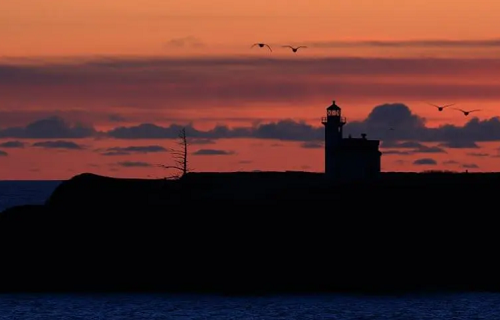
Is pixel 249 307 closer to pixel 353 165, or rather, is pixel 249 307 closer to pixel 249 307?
pixel 249 307

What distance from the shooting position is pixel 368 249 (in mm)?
92938

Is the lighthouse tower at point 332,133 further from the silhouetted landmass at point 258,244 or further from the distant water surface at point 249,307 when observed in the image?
the distant water surface at point 249,307

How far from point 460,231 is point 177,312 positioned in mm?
26473

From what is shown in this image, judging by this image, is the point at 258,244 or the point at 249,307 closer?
the point at 249,307

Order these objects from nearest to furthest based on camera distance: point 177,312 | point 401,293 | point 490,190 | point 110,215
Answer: point 177,312 < point 401,293 < point 110,215 < point 490,190

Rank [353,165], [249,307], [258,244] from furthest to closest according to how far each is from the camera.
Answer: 1. [353,165]
2. [258,244]
3. [249,307]

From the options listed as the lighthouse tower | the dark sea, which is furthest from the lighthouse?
the dark sea

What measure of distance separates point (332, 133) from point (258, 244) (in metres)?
19.9

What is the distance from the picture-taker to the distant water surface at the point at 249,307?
258 ft

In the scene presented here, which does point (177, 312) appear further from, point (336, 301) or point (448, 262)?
point (448, 262)

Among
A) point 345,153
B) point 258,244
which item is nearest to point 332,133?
point 345,153

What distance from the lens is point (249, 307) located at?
81.7m

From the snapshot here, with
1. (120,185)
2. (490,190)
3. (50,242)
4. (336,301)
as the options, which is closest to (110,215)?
(50,242)

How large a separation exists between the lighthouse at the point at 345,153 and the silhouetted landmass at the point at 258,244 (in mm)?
8419
